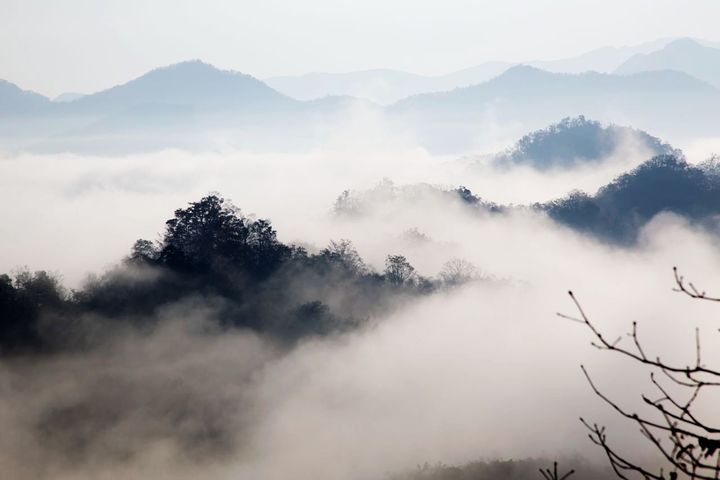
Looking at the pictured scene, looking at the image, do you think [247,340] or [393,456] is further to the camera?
[247,340]

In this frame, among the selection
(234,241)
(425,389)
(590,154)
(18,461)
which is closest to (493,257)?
(425,389)

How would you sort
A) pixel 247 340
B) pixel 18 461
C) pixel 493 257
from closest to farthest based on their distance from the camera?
1. pixel 18 461
2. pixel 247 340
3. pixel 493 257

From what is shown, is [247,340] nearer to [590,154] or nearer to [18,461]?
[18,461]

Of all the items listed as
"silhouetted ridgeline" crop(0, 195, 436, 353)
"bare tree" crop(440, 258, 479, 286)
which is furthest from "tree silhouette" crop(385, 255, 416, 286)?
"bare tree" crop(440, 258, 479, 286)

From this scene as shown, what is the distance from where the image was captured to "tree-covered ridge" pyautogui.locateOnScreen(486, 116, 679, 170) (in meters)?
160

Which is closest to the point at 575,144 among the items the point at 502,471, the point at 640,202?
the point at 640,202

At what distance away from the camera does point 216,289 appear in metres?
57.8

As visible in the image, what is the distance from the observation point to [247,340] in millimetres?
56344

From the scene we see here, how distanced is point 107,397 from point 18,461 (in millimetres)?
7761

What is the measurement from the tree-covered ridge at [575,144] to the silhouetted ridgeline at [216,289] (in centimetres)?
11394

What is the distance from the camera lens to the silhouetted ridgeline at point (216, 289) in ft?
162

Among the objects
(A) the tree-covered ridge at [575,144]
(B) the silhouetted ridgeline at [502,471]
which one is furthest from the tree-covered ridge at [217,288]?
(A) the tree-covered ridge at [575,144]

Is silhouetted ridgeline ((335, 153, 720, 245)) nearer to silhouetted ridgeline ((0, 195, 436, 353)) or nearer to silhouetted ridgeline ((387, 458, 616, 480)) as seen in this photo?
silhouetted ridgeline ((0, 195, 436, 353))

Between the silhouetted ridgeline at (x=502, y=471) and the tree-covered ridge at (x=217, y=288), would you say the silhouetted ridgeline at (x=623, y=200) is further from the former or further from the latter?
the silhouetted ridgeline at (x=502, y=471)
